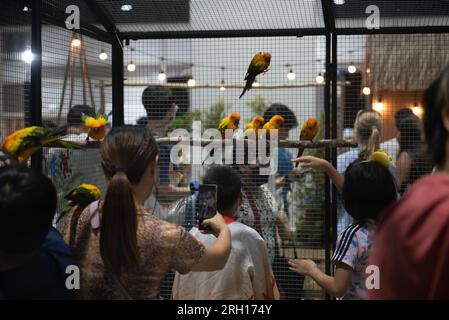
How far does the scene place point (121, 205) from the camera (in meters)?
1.67

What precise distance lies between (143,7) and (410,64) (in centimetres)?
202

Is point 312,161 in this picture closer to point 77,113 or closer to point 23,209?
point 23,209

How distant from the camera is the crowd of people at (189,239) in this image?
97 cm

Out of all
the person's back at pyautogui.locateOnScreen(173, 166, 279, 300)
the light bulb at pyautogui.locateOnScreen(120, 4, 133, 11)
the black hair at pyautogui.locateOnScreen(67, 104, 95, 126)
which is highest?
the light bulb at pyautogui.locateOnScreen(120, 4, 133, 11)

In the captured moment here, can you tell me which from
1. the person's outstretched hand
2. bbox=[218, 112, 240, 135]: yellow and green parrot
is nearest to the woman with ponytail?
the person's outstretched hand

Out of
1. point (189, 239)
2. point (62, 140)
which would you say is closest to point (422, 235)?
point (189, 239)

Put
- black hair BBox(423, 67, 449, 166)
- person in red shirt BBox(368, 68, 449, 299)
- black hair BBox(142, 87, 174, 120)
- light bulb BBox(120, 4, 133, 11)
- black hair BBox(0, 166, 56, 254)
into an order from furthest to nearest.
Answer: black hair BBox(142, 87, 174, 120) < light bulb BBox(120, 4, 133, 11) < black hair BBox(0, 166, 56, 254) < black hair BBox(423, 67, 449, 166) < person in red shirt BBox(368, 68, 449, 299)

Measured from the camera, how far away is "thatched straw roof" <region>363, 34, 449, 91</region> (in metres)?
3.71

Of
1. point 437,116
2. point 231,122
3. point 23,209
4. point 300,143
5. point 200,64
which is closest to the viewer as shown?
point 437,116

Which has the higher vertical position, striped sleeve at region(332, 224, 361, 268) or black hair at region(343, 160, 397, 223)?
black hair at region(343, 160, 397, 223)

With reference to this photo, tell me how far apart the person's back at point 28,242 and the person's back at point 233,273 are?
0.75m

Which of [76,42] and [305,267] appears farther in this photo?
[76,42]

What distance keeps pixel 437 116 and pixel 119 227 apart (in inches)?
37.6

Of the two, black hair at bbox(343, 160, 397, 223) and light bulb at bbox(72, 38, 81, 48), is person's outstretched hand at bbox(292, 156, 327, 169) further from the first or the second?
light bulb at bbox(72, 38, 81, 48)
